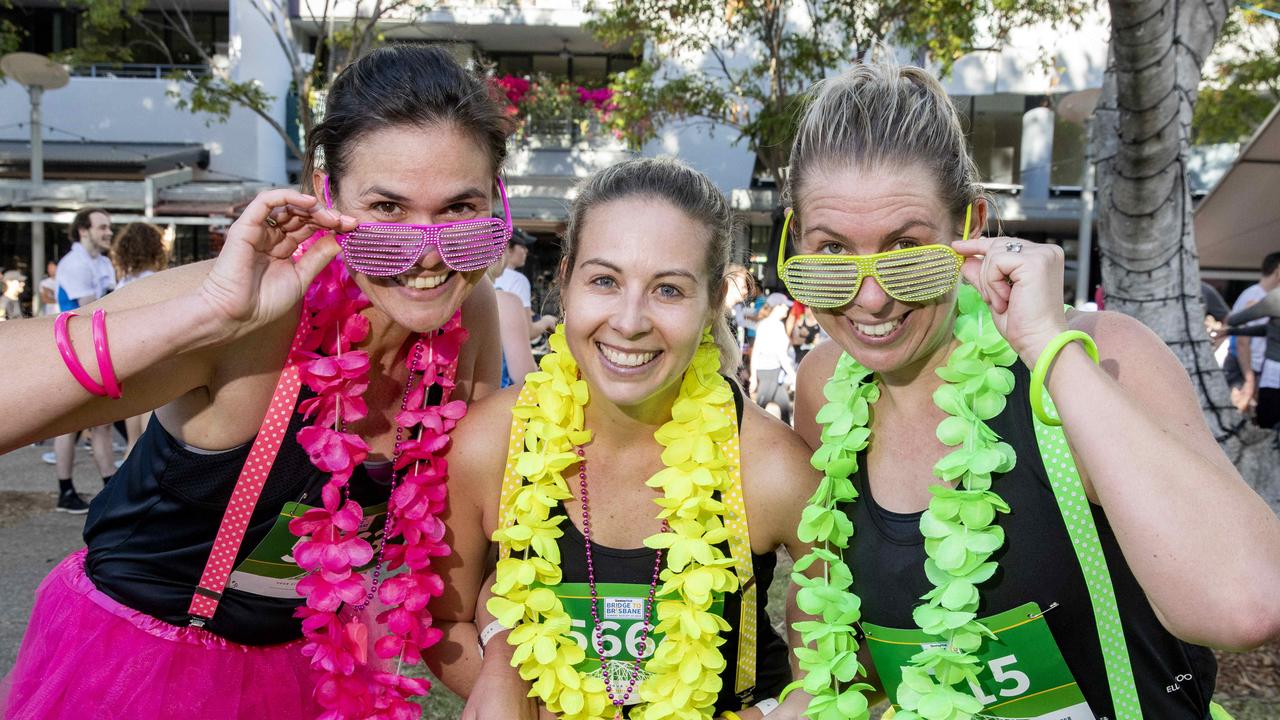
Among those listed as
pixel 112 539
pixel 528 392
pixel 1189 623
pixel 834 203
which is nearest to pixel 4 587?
pixel 112 539

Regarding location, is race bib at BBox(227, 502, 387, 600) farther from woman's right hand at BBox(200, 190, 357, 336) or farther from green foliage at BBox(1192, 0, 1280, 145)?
green foliage at BBox(1192, 0, 1280, 145)

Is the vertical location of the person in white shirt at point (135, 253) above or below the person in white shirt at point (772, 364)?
above

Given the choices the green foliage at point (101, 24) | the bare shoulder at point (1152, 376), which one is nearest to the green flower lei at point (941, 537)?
the bare shoulder at point (1152, 376)

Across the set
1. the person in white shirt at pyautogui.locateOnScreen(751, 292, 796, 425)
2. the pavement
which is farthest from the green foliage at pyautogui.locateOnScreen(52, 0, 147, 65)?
the person in white shirt at pyautogui.locateOnScreen(751, 292, 796, 425)

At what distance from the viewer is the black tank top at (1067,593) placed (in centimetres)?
180

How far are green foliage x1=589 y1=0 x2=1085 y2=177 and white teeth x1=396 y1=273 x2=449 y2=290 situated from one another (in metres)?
8.52

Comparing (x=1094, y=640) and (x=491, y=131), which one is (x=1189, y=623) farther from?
(x=491, y=131)

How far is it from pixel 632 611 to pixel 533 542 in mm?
279

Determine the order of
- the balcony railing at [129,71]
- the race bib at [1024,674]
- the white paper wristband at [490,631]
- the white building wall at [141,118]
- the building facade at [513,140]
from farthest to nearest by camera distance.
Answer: the balcony railing at [129,71] < the white building wall at [141,118] < the building facade at [513,140] < the white paper wristband at [490,631] < the race bib at [1024,674]

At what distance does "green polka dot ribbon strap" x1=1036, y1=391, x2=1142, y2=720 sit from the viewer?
174 centimetres

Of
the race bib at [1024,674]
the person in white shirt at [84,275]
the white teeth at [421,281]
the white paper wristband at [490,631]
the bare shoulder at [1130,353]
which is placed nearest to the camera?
the bare shoulder at [1130,353]

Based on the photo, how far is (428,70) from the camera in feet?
7.33

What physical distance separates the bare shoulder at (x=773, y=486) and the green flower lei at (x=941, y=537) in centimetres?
9

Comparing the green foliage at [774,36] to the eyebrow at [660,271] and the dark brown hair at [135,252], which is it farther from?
the eyebrow at [660,271]
